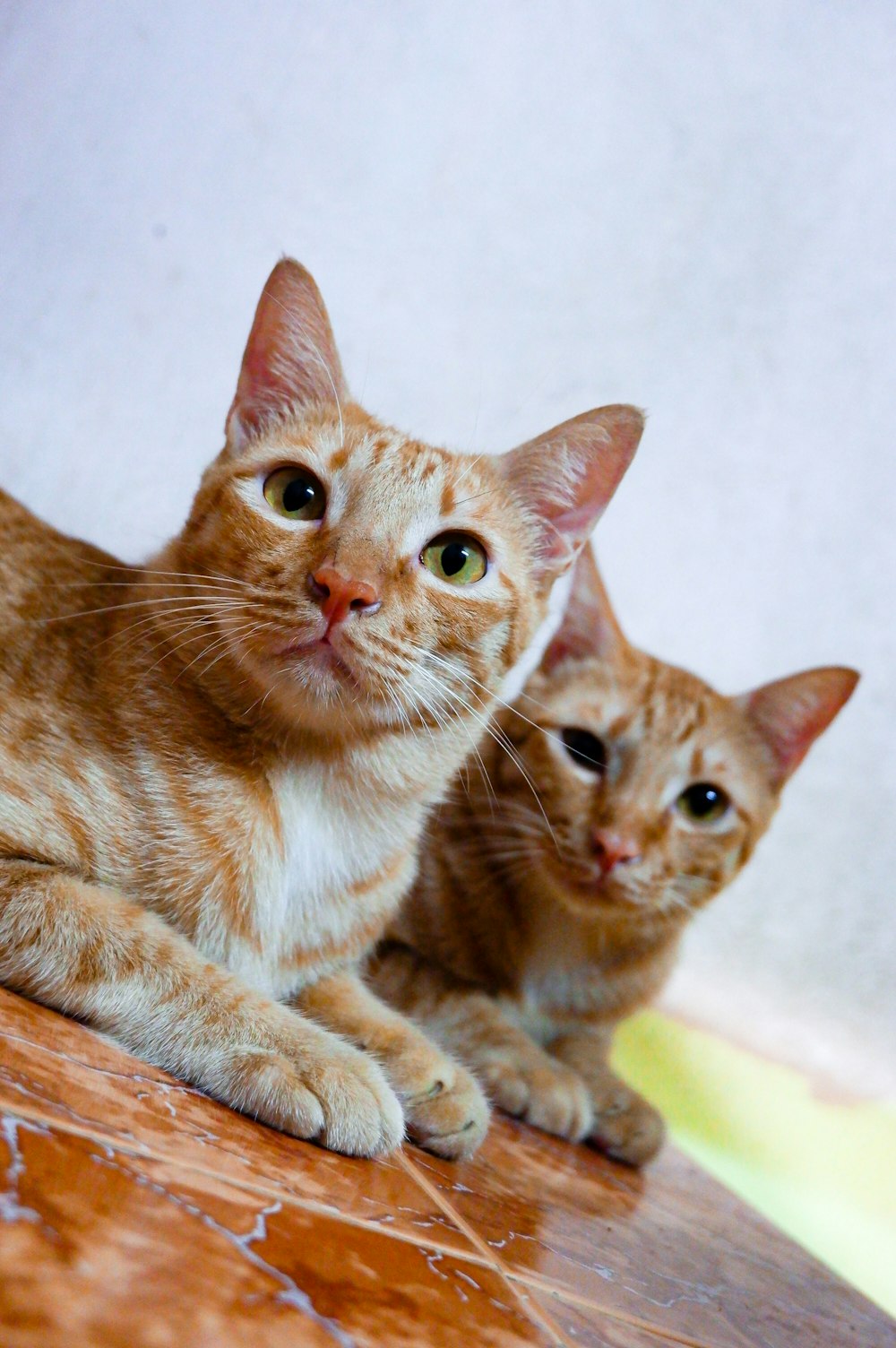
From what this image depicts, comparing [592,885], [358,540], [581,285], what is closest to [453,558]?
[358,540]

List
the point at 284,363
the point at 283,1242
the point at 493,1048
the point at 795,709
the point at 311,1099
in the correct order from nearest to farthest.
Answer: the point at 283,1242 < the point at 311,1099 < the point at 284,363 < the point at 493,1048 < the point at 795,709

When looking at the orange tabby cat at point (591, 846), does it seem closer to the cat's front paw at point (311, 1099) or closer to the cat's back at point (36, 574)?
the cat's front paw at point (311, 1099)

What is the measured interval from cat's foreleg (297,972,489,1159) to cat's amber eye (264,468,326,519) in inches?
25.4

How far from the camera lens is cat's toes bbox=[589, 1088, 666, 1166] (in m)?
1.78

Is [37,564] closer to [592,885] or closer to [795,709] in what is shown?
[592,885]

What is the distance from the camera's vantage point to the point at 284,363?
5.10ft

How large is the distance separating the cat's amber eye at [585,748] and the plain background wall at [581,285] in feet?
2.70

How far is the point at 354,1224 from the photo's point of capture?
86 cm

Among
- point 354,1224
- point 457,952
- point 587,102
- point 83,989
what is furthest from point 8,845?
point 587,102

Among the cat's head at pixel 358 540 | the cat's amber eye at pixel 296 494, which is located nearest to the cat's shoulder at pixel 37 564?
the cat's head at pixel 358 540

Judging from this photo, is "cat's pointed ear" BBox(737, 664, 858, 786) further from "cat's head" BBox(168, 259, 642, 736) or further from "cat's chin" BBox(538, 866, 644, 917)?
"cat's head" BBox(168, 259, 642, 736)

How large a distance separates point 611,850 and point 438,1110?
622 mm

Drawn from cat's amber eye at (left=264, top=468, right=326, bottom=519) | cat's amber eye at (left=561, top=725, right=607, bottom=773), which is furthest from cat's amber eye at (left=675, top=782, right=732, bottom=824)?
cat's amber eye at (left=264, top=468, right=326, bottom=519)

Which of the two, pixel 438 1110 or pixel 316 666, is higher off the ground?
pixel 316 666
